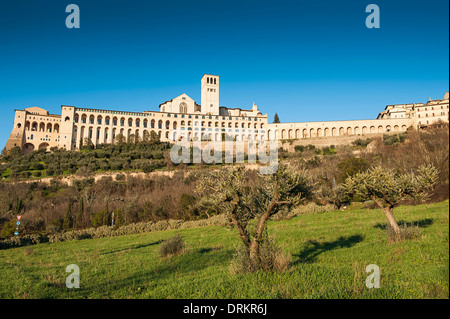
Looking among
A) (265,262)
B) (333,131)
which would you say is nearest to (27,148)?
(333,131)

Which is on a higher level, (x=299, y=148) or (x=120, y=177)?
(x=299, y=148)

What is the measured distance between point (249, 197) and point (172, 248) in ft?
16.4

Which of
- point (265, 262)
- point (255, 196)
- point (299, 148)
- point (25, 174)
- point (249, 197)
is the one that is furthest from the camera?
point (299, 148)

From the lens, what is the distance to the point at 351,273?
6.61m

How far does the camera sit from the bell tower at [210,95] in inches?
3920

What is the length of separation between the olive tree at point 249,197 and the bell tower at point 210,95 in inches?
3649

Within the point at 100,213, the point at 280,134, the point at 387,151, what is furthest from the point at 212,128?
the point at 100,213

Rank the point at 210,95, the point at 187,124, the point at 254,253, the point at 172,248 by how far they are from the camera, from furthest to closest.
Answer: the point at 210,95 < the point at 187,124 < the point at 172,248 < the point at 254,253

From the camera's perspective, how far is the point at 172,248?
1165 cm

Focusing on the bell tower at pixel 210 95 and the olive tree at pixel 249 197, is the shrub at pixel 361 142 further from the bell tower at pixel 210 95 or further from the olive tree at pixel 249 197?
the olive tree at pixel 249 197

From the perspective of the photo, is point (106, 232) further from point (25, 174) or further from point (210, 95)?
point (210, 95)

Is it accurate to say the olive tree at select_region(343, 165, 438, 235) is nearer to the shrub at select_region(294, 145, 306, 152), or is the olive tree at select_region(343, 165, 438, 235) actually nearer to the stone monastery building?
the shrub at select_region(294, 145, 306, 152)

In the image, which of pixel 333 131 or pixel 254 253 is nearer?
pixel 254 253
